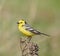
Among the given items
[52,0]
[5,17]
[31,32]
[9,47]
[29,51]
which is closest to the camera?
[29,51]

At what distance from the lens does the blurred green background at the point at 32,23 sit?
790 centimetres

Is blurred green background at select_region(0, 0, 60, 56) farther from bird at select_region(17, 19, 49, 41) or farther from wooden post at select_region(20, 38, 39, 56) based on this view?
wooden post at select_region(20, 38, 39, 56)

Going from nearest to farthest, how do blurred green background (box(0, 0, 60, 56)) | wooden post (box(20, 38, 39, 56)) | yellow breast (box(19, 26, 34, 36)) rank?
wooden post (box(20, 38, 39, 56)) → yellow breast (box(19, 26, 34, 36)) → blurred green background (box(0, 0, 60, 56))

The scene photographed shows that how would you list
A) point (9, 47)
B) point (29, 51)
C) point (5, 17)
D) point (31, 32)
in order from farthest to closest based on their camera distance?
point (5, 17) < point (9, 47) < point (31, 32) < point (29, 51)

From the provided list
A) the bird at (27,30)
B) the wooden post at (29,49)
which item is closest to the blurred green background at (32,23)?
the bird at (27,30)

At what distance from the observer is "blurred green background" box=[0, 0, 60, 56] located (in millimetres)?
7902

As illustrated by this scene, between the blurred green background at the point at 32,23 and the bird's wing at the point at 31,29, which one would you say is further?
the blurred green background at the point at 32,23

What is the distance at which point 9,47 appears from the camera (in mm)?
7867

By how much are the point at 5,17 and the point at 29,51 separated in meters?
3.55

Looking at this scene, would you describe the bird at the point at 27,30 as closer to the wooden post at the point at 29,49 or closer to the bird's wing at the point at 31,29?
the bird's wing at the point at 31,29

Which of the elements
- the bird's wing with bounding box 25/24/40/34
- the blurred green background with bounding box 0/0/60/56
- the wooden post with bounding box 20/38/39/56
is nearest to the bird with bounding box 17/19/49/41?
the bird's wing with bounding box 25/24/40/34

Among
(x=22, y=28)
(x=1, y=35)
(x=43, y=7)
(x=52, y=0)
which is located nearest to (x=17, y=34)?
(x=1, y=35)

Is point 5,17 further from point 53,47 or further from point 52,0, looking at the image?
point 52,0

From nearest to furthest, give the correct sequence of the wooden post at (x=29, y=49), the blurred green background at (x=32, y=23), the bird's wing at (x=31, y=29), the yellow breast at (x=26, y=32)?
the wooden post at (x=29, y=49) < the bird's wing at (x=31, y=29) < the yellow breast at (x=26, y=32) < the blurred green background at (x=32, y=23)
